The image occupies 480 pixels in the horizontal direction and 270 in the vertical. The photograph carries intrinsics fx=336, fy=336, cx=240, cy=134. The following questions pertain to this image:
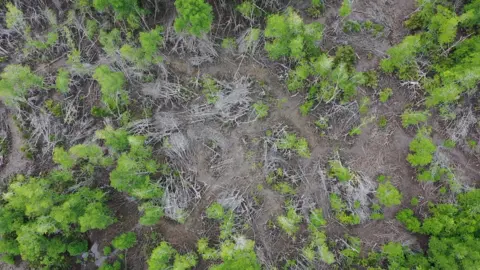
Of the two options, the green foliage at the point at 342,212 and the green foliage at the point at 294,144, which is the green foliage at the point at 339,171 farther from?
the green foliage at the point at 294,144

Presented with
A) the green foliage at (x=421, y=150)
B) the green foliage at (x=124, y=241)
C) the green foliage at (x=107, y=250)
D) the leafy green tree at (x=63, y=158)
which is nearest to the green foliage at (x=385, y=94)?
the green foliage at (x=421, y=150)

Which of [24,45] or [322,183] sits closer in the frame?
[322,183]

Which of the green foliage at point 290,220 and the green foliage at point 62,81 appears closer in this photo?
the green foliage at point 290,220

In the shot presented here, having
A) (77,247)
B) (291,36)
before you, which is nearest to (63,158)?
(77,247)

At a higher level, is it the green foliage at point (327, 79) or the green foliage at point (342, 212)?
the green foliage at point (327, 79)

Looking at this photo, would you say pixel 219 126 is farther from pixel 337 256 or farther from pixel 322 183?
pixel 337 256

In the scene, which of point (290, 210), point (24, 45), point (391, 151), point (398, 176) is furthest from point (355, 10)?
point (24, 45)

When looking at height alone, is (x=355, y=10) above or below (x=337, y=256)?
above

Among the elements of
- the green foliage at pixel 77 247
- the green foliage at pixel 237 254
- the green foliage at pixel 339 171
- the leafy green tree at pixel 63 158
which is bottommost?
the green foliage at pixel 77 247
